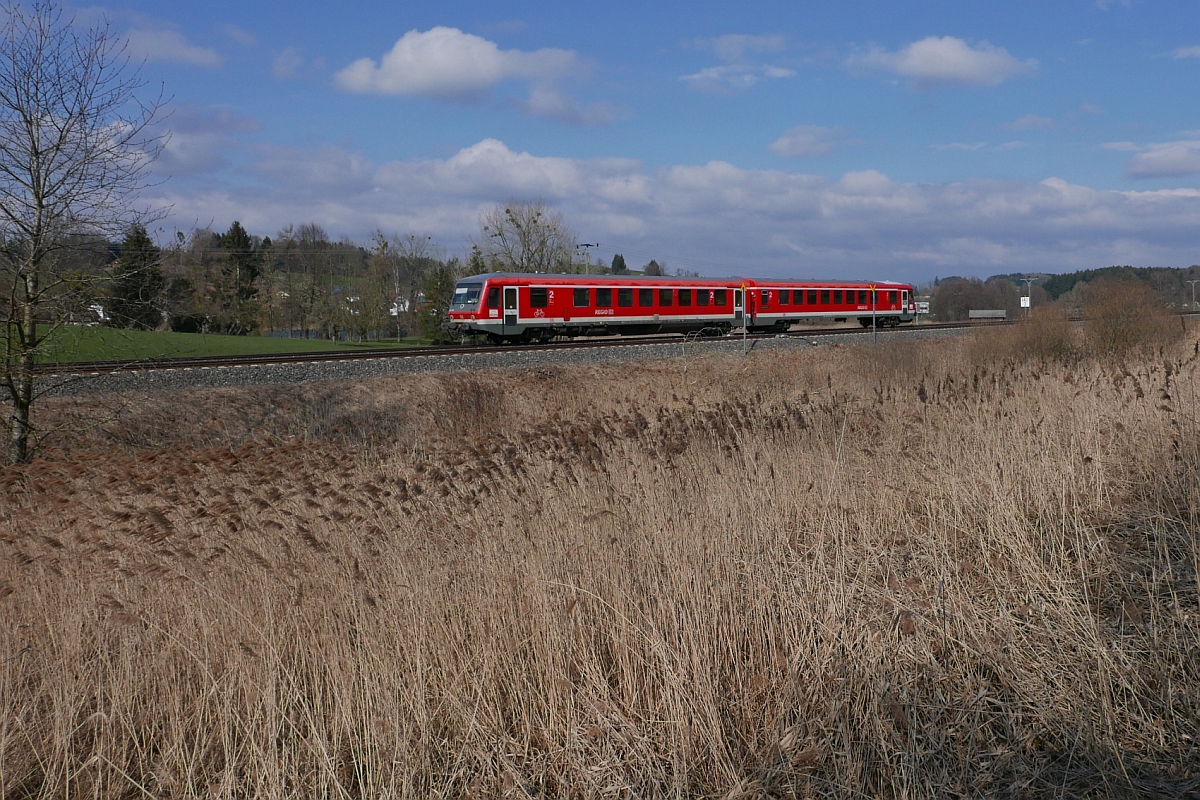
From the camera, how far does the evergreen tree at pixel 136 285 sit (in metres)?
12.2

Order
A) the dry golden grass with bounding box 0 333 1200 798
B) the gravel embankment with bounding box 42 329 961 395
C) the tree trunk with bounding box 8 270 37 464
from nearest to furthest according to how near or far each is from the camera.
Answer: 1. the dry golden grass with bounding box 0 333 1200 798
2. the tree trunk with bounding box 8 270 37 464
3. the gravel embankment with bounding box 42 329 961 395

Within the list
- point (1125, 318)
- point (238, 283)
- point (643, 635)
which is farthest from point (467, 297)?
point (238, 283)

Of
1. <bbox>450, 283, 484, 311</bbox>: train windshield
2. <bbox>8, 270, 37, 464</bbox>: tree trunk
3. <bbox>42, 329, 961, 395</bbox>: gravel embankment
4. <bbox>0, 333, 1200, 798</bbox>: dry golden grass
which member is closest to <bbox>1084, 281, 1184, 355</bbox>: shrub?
<bbox>42, 329, 961, 395</bbox>: gravel embankment

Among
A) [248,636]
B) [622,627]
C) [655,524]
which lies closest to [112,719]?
[248,636]

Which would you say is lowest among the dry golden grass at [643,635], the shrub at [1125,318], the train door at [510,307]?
the dry golden grass at [643,635]

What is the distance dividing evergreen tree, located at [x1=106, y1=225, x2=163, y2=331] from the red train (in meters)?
14.7

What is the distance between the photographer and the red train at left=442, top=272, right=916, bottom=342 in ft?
89.9

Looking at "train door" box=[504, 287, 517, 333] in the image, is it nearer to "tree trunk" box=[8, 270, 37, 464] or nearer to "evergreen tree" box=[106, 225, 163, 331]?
"evergreen tree" box=[106, 225, 163, 331]

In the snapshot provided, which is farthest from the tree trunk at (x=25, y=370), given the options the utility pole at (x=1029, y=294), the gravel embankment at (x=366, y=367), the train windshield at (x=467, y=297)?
the utility pole at (x=1029, y=294)

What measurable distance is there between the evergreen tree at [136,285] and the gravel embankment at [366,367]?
1.17 meters

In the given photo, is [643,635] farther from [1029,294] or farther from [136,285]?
[1029,294]

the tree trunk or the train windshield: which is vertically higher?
the train windshield

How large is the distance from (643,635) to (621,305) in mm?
25791

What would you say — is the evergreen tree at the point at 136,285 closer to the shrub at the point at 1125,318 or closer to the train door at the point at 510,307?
the train door at the point at 510,307
